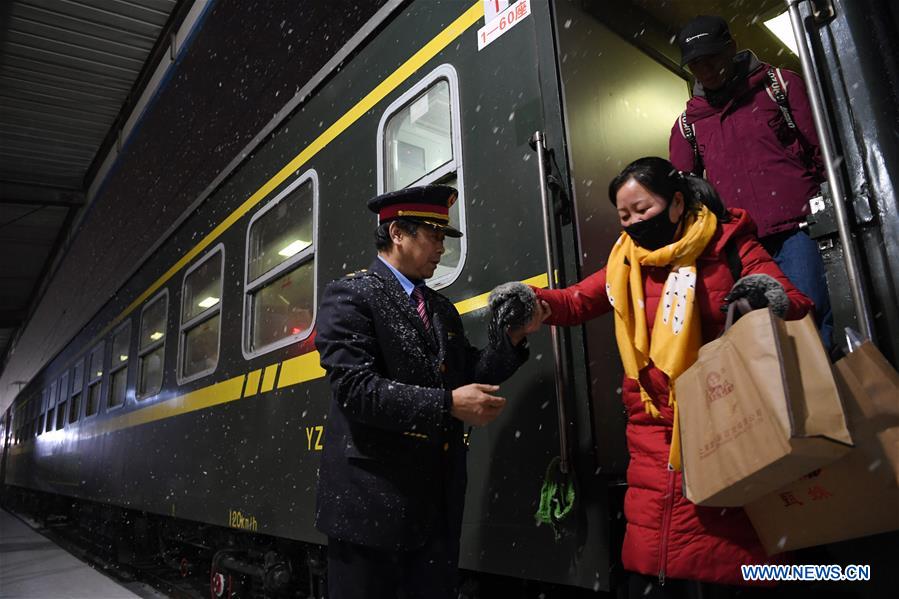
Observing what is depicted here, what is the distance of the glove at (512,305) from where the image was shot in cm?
170

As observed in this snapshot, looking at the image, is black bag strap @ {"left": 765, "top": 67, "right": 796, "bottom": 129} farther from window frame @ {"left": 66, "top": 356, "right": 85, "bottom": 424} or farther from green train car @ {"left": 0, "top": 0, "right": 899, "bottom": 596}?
window frame @ {"left": 66, "top": 356, "right": 85, "bottom": 424}

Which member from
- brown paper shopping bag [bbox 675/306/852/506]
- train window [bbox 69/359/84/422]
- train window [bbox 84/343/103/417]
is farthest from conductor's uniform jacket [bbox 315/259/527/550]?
train window [bbox 69/359/84/422]

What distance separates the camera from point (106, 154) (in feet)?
30.1

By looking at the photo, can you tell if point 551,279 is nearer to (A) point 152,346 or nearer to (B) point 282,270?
(B) point 282,270

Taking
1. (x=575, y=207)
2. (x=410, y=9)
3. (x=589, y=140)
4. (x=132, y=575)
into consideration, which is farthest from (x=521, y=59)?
(x=132, y=575)

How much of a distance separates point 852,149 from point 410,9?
5.89 feet

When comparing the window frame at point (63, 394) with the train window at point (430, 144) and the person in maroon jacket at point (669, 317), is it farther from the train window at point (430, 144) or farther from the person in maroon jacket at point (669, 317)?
the person in maroon jacket at point (669, 317)

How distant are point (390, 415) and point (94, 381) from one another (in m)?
7.74

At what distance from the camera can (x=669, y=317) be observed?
1.52 meters

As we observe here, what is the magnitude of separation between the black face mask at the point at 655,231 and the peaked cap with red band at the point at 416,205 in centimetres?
57

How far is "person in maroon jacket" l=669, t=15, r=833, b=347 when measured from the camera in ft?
6.02

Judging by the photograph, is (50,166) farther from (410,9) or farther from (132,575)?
(410,9)

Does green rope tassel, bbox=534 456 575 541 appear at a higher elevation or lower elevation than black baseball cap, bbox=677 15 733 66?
lower

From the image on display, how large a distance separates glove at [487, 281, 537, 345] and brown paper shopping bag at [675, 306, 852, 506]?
486mm
